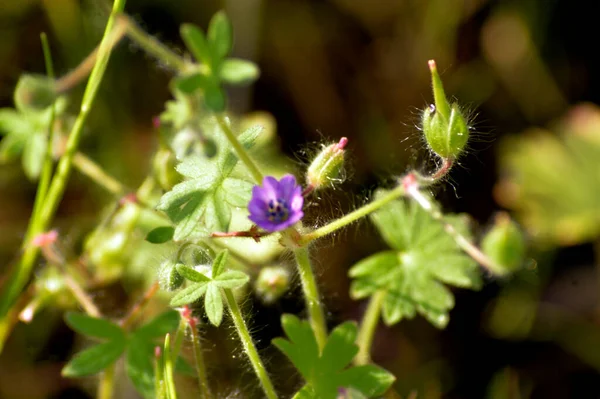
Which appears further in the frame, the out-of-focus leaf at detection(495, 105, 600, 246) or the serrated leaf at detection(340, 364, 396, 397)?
the out-of-focus leaf at detection(495, 105, 600, 246)

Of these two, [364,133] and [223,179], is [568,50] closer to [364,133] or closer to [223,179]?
[364,133]

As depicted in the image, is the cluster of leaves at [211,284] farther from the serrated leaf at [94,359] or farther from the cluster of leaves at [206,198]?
the serrated leaf at [94,359]

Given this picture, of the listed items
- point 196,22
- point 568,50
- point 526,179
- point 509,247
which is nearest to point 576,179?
point 526,179

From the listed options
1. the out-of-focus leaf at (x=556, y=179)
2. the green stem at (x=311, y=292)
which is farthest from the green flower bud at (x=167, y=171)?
the out-of-focus leaf at (x=556, y=179)

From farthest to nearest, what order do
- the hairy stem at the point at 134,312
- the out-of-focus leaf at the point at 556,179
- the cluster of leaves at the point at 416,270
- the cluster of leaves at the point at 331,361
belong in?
the out-of-focus leaf at the point at 556,179, the cluster of leaves at the point at 416,270, the hairy stem at the point at 134,312, the cluster of leaves at the point at 331,361

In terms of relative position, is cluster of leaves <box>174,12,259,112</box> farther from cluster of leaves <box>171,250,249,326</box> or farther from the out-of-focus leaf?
the out-of-focus leaf

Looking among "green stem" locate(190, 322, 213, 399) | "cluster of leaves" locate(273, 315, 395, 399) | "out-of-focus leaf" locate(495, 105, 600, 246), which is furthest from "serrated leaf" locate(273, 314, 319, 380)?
"out-of-focus leaf" locate(495, 105, 600, 246)
